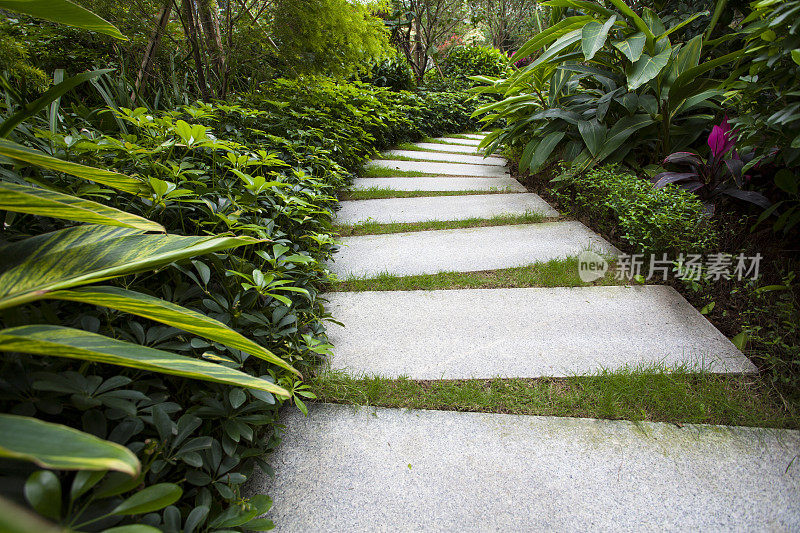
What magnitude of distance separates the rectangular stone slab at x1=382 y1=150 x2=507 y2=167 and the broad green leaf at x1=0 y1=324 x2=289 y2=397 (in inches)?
166

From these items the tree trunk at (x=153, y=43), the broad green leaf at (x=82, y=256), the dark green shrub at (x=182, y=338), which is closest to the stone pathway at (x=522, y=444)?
the dark green shrub at (x=182, y=338)

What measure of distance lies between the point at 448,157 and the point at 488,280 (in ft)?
10.2

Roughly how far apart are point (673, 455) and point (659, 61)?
221 centimetres

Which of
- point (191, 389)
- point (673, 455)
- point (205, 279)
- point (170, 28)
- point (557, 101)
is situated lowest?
point (673, 455)

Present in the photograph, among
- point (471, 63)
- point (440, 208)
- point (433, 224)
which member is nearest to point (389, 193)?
point (440, 208)

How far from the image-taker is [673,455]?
111cm

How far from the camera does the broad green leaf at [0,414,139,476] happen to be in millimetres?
308

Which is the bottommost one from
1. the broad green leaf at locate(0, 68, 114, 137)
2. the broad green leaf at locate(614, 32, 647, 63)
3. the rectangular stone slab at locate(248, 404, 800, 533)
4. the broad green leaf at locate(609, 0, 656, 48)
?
the rectangular stone slab at locate(248, 404, 800, 533)

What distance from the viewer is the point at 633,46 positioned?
2.34 m

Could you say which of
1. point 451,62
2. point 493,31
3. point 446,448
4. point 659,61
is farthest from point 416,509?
point 493,31

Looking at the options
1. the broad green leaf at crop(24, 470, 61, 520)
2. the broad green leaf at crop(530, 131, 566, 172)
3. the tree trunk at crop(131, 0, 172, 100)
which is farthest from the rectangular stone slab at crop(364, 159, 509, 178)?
the broad green leaf at crop(24, 470, 61, 520)

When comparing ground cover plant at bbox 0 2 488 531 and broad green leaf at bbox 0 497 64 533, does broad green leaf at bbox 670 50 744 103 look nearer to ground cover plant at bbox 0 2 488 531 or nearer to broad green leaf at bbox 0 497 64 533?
ground cover plant at bbox 0 2 488 531

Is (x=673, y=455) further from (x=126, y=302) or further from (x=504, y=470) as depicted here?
(x=126, y=302)

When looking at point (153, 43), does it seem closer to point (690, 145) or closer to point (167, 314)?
point (167, 314)
